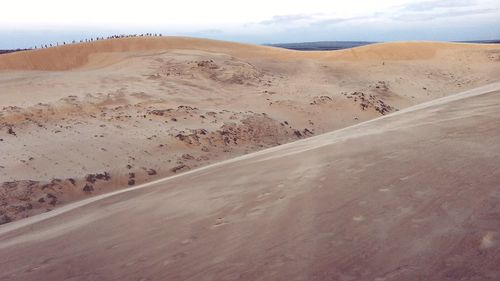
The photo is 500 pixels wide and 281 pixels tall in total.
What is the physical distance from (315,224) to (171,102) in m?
9.09

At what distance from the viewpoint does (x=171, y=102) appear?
37.4 feet

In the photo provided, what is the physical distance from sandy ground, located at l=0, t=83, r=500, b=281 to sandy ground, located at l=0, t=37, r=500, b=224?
9.07 ft

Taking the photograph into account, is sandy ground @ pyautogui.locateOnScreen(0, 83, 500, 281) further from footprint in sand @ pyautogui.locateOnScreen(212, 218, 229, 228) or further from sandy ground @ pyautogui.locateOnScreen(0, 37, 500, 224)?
sandy ground @ pyautogui.locateOnScreen(0, 37, 500, 224)

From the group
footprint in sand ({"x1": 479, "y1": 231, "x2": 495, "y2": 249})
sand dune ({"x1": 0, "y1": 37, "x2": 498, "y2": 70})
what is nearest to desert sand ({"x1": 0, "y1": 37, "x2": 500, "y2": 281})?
footprint in sand ({"x1": 479, "y1": 231, "x2": 495, "y2": 249})

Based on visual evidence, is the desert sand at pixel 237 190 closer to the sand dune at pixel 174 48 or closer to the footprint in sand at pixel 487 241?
the footprint in sand at pixel 487 241

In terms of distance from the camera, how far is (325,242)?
2.39 meters

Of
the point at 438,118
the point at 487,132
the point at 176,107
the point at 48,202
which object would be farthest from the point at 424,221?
the point at 176,107

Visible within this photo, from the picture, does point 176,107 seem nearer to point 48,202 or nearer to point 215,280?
point 48,202

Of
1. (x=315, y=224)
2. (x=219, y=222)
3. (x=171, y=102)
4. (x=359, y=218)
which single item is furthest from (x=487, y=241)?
(x=171, y=102)

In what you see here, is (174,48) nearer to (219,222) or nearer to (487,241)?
(219,222)

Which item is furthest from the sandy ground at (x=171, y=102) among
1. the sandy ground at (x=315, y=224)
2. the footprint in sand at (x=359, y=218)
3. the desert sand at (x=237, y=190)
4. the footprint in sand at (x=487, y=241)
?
the footprint in sand at (x=487, y=241)

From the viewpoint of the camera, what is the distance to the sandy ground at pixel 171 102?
7230 mm

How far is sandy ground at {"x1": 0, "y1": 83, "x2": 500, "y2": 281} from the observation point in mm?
2133

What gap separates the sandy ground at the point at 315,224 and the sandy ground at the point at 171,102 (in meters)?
2.76
